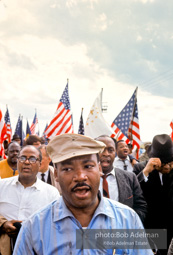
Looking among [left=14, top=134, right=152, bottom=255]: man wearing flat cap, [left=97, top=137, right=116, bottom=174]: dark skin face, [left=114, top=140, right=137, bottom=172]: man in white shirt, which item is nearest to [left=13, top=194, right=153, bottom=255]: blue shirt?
[left=14, top=134, right=152, bottom=255]: man wearing flat cap

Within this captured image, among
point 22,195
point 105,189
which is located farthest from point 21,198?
point 105,189

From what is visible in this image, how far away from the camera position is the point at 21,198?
327 cm

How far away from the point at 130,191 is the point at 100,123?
19.6ft

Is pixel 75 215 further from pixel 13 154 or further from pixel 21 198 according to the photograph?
pixel 13 154

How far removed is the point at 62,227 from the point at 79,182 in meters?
0.31

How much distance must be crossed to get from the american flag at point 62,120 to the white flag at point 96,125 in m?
0.72

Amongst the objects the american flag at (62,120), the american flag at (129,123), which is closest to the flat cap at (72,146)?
the american flag at (62,120)

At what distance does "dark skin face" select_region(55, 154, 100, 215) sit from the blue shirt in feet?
0.22

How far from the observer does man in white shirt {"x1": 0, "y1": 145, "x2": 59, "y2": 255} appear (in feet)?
9.75

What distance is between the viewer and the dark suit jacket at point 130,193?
347 centimetres

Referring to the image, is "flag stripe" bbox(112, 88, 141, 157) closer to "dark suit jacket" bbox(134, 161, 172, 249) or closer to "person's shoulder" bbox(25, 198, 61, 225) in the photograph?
"dark suit jacket" bbox(134, 161, 172, 249)

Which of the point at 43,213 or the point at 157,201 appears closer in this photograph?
the point at 43,213

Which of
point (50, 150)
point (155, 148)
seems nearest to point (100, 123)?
point (155, 148)

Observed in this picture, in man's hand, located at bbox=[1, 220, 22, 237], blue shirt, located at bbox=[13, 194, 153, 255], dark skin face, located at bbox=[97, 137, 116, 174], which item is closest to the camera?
blue shirt, located at bbox=[13, 194, 153, 255]
